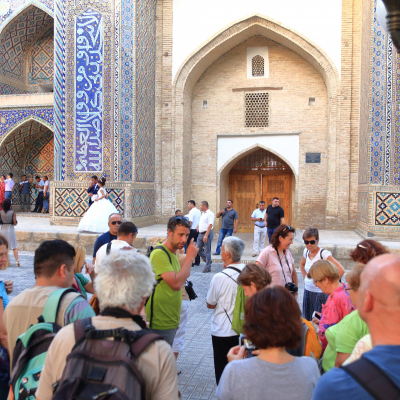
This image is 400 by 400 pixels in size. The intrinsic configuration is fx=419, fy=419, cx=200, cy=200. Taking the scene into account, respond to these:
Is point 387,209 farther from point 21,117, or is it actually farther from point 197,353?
point 21,117

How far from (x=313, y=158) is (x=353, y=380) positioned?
1120cm

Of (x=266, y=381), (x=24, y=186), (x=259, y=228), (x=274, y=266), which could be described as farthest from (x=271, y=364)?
(x=24, y=186)

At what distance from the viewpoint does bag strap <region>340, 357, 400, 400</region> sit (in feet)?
3.02

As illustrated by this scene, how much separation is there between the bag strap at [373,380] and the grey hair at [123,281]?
739 mm

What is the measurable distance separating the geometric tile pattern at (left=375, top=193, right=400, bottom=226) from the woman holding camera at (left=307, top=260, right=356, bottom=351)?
22.8 ft

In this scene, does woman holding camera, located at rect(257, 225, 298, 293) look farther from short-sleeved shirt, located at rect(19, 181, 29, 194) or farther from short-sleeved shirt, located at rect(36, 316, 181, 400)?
short-sleeved shirt, located at rect(19, 181, 29, 194)

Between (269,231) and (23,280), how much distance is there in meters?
4.51

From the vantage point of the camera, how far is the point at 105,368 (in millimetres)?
1244

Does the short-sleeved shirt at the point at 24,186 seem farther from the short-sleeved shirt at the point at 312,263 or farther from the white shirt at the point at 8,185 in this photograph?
the short-sleeved shirt at the point at 312,263

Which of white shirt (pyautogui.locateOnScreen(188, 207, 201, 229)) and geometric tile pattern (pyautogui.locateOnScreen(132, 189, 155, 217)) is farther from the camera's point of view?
geometric tile pattern (pyautogui.locateOnScreen(132, 189, 155, 217))

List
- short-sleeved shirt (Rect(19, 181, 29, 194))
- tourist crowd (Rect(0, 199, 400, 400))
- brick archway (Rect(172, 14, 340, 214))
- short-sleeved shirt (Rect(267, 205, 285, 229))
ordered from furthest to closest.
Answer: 1. short-sleeved shirt (Rect(19, 181, 29, 194))
2. brick archway (Rect(172, 14, 340, 214))
3. short-sleeved shirt (Rect(267, 205, 285, 229))
4. tourist crowd (Rect(0, 199, 400, 400))

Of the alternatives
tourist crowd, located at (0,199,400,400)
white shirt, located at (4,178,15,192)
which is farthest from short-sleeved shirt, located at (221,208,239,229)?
white shirt, located at (4,178,15,192)

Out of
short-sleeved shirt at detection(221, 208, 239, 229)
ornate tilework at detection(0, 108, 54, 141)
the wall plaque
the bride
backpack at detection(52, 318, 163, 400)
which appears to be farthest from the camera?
ornate tilework at detection(0, 108, 54, 141)

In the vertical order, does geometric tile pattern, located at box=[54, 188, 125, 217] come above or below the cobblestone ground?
above
